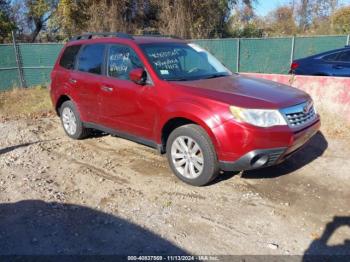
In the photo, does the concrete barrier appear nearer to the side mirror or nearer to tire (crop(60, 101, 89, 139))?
the side mirror

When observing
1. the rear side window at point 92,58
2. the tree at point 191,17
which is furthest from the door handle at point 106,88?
the tree at point 191,17

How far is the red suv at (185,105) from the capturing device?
13.5 feet

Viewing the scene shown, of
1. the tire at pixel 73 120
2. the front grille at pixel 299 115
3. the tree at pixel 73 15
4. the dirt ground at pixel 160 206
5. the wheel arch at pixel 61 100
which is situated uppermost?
the tree at pixel 73 15

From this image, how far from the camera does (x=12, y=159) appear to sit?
18.9 feet

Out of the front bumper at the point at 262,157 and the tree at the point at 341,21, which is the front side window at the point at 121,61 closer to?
the front bumper at the point at 262,157

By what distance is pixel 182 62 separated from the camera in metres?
5.23

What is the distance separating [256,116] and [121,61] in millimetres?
2296

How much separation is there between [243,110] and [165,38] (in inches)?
89.3

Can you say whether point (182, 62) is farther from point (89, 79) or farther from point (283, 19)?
point (283, 19)

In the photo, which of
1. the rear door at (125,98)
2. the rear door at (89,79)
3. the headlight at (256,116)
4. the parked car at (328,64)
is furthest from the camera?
the parked car at (328,64)

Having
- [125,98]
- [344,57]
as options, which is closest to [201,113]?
[125,98]

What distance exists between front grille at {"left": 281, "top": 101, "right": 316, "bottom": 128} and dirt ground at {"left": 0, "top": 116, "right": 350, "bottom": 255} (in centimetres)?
83

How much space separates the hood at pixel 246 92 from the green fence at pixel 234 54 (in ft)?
30.0

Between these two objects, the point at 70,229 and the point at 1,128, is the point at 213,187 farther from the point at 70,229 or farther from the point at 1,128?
the point at 1,128
